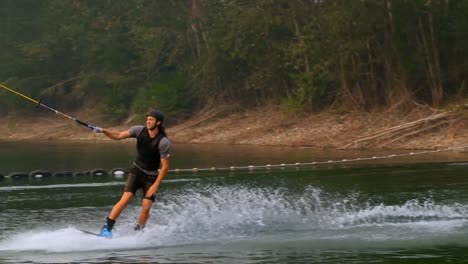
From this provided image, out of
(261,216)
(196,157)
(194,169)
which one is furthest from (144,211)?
(196,157)

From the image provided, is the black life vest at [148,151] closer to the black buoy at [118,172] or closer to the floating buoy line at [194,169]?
the floating buoy line at [194,169]

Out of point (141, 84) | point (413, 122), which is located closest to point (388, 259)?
point (413, 122)

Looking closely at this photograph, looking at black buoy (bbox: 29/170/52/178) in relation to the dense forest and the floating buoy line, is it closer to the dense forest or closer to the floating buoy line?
the floating buoy line

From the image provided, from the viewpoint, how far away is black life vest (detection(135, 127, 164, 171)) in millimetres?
10969

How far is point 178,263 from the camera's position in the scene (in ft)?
30.8

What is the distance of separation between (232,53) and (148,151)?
27.5 metres

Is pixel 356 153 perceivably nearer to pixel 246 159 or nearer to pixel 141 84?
pixel 246 159

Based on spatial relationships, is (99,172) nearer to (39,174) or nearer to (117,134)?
(39,174)

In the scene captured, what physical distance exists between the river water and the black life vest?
2.82 feet

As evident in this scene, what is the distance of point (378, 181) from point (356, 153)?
821 centimetres

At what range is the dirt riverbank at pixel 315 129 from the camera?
2723cm

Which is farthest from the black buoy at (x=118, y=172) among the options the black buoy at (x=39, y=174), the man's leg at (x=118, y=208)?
the man's leg at (x=118, y=208)

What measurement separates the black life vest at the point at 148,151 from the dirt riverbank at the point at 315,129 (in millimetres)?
15961

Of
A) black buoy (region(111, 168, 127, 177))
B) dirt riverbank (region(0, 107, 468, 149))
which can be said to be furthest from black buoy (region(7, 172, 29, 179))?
dirt riverbank (region(0, 107, 468, 149))
